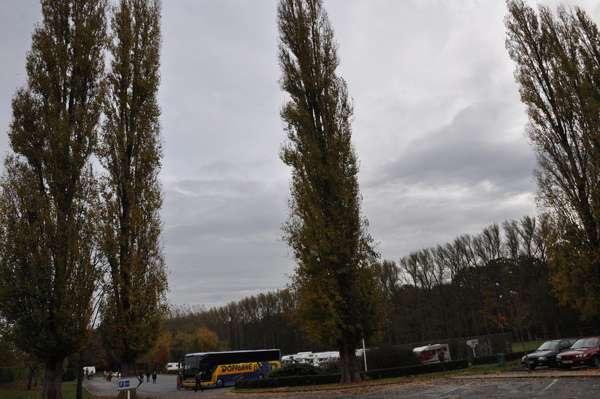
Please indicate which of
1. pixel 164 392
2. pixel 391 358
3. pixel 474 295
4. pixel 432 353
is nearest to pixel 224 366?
pixel 164 392

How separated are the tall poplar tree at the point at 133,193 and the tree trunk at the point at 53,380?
2.27 meters

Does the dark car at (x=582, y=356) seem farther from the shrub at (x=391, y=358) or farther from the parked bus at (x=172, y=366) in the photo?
the parked bus at (x=172, y=366)

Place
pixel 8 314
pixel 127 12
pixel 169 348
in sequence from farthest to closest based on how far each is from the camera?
pixel 169 348, pixel 127 12, pixel 8 314

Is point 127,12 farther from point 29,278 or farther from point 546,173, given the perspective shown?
point 546,173

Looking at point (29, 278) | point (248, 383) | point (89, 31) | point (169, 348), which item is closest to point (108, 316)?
point (29, 278)

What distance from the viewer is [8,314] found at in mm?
18328

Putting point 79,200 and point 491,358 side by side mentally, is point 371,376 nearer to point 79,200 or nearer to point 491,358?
point 491,358

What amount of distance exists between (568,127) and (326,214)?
15061mm

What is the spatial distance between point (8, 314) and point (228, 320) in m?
86.4

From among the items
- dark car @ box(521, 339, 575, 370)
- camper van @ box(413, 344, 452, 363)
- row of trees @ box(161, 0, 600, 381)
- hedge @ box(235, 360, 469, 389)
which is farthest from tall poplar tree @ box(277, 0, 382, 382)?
camper van @ box(413, 344, 452, 363)

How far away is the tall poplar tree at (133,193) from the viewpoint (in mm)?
19906

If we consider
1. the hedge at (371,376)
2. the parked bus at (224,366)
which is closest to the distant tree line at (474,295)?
the parked bus at (224,366)

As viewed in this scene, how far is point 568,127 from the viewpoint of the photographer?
24703mm

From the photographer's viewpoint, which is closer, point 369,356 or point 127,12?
point 127,12
